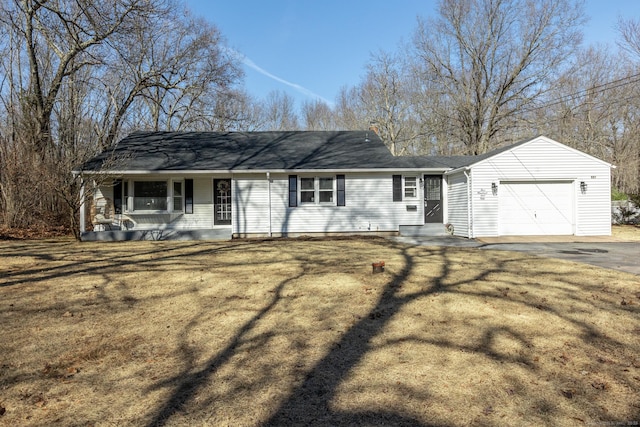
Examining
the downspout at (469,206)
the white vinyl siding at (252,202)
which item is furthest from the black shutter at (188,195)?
the downspout at (469,206)

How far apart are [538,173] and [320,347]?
490 inches

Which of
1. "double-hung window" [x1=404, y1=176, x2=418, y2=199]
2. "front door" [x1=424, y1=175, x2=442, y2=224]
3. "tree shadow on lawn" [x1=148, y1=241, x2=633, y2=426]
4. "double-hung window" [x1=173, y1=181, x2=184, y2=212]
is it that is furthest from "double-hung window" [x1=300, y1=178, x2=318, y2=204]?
"tree shadow on lawn" [x1=148, y1=241, x2=633, y2=426]

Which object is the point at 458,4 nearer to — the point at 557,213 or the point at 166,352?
the point at 557,213

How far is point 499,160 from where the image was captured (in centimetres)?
1345

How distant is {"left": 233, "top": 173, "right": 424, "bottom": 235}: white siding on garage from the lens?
14508 millimetres

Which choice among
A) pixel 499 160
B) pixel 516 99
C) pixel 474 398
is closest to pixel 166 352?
pixel 474 398

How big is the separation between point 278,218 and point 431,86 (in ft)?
68.9

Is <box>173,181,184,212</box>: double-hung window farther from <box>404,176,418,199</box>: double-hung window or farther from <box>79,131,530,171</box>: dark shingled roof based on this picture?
<box>404,176,418,199</box>: double-hung window

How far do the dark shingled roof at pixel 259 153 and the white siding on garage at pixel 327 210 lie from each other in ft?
2.07

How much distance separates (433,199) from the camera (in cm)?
1529

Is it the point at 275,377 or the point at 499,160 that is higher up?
the point at 499,160

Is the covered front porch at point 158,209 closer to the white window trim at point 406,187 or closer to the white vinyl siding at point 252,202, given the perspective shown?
the white vinyl siding at point 252,202

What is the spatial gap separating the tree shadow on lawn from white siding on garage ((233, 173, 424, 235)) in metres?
8.39

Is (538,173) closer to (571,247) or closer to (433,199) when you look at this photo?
(571,247)
